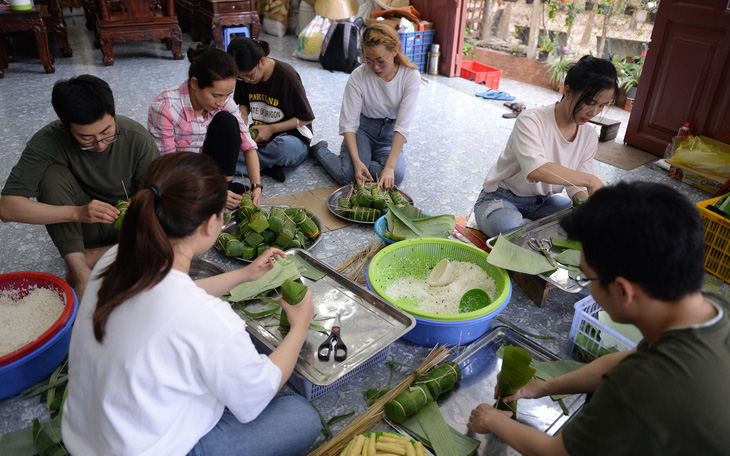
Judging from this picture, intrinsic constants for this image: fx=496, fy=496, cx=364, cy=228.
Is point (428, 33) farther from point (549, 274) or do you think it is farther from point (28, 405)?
point (28, 405)

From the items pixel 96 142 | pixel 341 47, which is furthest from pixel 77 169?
pixel 341 47

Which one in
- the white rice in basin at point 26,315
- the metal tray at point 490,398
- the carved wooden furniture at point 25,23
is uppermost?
the carved wooden furniture at point 25,23

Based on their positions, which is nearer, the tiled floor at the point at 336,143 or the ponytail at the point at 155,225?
the ponytail at the point at 155,225

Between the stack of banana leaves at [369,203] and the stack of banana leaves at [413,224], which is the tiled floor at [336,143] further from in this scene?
the stack of banana leaves at [413,224]

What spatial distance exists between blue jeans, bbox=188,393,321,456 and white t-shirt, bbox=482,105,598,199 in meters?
1.58

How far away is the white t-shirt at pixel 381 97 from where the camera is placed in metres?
3.27

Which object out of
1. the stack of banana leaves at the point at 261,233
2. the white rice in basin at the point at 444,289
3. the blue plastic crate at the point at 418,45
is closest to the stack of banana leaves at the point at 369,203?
the stack of banana leaves at the point at 261,233

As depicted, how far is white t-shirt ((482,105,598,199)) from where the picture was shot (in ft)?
8.03

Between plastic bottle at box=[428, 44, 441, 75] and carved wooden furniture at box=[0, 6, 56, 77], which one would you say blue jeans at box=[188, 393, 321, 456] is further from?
carved wooden furniture at box=[0, 6, 56, 77]

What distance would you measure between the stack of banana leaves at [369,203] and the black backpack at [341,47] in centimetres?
403

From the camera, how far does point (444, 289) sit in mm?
2234

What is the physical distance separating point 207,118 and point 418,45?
14.6ft

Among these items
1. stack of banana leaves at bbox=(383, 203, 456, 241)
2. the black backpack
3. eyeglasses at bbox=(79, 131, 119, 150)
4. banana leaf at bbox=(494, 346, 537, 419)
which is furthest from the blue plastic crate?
banana leaf at bbox=(494, 346, 537, 419)

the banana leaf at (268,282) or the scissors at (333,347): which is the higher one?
the banana leaf at (268,282)
